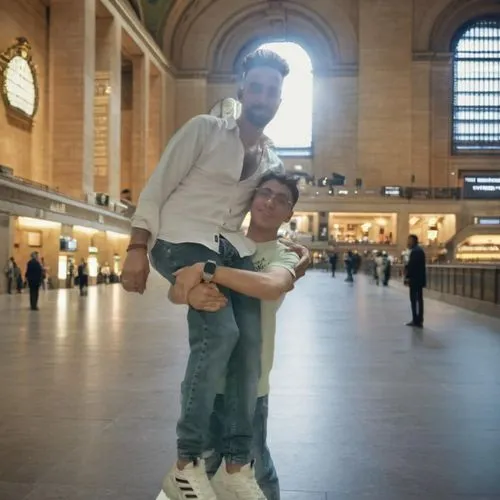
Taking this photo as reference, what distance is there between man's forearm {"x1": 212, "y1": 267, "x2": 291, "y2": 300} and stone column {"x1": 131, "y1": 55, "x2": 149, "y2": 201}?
3769 centimetres

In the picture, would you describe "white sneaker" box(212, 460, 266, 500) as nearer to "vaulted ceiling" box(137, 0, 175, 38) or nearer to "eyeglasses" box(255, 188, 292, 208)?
"eyeglasses" box(255, 188, 292, 208)

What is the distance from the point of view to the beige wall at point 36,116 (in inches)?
1070

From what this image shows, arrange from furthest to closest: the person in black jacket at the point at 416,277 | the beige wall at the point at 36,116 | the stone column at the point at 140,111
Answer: the stone column at the point at 140,111, the beige wall at the point at 36,116, the person in black jacket at the point at 416,277

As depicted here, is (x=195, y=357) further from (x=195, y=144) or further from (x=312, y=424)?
(x=312, y=424)

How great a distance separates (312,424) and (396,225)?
44.1 metres

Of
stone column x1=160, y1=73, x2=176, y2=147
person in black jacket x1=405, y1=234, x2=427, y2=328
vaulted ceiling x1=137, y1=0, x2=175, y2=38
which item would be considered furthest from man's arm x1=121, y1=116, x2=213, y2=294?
vaulted ceiling x1=137, y1=0, x2=175, y2=38

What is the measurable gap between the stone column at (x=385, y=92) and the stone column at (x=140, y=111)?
16078mm

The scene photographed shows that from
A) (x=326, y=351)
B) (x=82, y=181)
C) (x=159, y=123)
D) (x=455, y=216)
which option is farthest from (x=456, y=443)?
(x=455, y=216)

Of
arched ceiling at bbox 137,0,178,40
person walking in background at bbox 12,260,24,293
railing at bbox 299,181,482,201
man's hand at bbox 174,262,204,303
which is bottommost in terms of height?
person walking in background at bbox 12,260,24,293

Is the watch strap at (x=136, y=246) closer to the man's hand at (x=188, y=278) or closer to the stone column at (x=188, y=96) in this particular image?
the man's hand at (x=188, y=278)

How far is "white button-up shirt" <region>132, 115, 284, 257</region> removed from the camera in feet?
7.37

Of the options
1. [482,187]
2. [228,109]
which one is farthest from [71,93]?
[482,187]

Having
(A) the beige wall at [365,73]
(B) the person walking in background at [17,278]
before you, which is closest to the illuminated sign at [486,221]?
(A) the beige wall at [365,73]

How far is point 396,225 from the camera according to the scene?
46.6 meters
